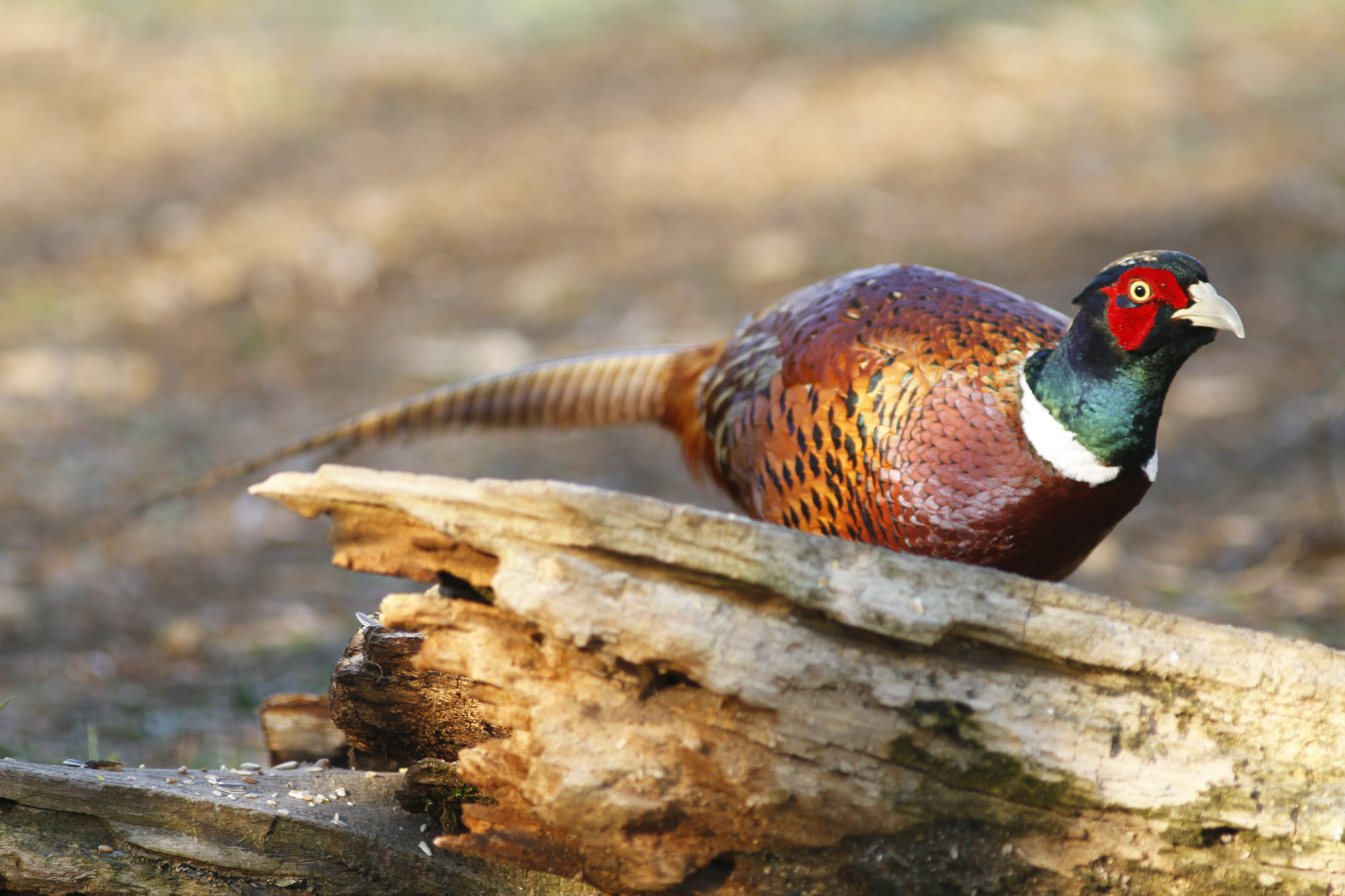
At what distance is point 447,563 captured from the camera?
6.43 ft

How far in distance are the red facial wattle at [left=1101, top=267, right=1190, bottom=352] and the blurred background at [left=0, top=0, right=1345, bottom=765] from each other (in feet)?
6.18

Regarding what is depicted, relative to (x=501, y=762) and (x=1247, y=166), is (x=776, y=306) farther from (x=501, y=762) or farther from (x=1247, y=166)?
(x=1247, y=166)

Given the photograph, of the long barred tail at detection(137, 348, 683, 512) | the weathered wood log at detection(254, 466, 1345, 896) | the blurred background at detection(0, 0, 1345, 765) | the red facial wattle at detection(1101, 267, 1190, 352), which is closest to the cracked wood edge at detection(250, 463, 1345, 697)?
the weathered wood log at detection(254, 466, 1345, 896)

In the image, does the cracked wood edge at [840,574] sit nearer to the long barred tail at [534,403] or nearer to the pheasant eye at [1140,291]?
the pheasant eye at [1140,291]

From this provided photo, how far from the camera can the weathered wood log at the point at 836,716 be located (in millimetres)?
1898

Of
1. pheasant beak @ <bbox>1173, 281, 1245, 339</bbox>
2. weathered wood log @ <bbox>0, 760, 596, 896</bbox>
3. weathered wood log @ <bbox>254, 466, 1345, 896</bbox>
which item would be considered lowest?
weathered wood log @ <bbox>0, 760, 596, 896</bbox>

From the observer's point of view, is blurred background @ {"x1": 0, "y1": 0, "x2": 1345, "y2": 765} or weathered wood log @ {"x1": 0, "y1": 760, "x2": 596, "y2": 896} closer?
weathered wood log @ {"x1": 0, "y1": 760, "x2": 596, "y2": 896}

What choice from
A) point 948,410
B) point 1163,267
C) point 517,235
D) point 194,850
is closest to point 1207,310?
point 1163,267

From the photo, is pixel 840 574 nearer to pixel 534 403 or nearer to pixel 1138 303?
pixel 1138 303

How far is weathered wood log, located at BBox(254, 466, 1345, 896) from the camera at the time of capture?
6.23 ft

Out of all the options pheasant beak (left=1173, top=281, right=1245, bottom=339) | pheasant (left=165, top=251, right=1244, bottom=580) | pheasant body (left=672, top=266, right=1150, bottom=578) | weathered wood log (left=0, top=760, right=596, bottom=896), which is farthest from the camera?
pheasant body (left=672, top=266, right=1150, bottom=578)

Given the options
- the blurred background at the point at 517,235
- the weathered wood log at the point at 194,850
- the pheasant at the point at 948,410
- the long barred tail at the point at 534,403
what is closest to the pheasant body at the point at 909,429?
the pheasant at the point at 948,410

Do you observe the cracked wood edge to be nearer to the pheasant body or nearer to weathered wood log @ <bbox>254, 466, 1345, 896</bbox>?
weathered wood log @ <bbox>254, 466, 1345, 896</bbox>

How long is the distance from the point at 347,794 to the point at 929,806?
1.08 m
